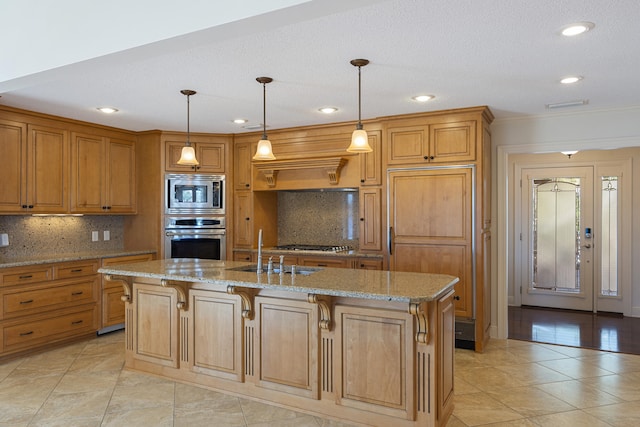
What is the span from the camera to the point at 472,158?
421cm

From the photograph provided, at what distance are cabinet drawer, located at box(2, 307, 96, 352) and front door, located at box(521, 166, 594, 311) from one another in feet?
18.4

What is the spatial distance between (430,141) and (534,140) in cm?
112

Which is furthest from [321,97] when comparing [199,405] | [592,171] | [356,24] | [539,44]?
[592,171]

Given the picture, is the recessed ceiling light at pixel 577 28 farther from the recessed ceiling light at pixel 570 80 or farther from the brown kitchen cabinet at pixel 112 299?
the brown kitchen cabinet at pixel 112 299

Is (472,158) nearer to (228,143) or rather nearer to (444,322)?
(444,322)

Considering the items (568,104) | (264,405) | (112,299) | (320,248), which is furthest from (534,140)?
(112,299)

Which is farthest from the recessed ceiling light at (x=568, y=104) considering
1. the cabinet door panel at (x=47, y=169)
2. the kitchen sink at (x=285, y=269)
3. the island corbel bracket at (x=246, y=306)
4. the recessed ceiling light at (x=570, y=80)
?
the cabinet door panel at (x=47, y=169)

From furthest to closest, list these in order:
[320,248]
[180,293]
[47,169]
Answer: [320,248] → [47,169] → [180,293]

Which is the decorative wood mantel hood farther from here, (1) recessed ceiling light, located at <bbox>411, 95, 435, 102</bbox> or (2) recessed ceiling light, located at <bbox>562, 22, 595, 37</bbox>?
(2) recessed ceiling light, located at <bbox>562, 22, 595, 37</bbox>

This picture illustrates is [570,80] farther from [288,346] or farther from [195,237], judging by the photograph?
[195,237]

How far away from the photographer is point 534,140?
454cm

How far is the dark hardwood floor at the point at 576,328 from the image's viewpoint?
4.48m

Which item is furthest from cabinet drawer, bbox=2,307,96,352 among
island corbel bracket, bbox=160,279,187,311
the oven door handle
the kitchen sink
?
the kitchen sink

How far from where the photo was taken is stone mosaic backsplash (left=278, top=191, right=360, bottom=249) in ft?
17.9
